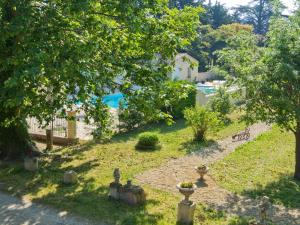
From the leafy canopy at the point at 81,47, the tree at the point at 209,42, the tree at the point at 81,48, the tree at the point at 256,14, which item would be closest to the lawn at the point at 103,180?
the tree at the point at 81,48

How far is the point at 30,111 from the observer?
453 inches

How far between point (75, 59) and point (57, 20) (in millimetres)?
1828

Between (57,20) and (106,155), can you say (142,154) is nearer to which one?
(106,155)

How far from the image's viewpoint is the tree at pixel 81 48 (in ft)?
28.3

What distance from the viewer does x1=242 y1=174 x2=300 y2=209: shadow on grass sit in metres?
11.8

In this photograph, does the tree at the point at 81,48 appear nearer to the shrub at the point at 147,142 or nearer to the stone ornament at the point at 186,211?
the stone ornament at the point at 186,211

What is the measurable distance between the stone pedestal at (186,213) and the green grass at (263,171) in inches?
119

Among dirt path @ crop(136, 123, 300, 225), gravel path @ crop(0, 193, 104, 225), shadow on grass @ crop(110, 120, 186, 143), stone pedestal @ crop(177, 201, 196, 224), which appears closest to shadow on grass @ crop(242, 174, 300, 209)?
dirt path @ crop(136, 123, 300, 225)

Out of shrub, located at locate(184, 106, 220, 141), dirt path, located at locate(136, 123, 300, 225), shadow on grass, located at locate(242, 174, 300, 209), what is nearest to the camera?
dirt path, located at locate(136, 123, 300, 225)

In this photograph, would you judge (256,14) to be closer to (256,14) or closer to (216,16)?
(256,14)

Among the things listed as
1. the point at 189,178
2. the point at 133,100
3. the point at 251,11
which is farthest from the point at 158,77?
the point at 251,11

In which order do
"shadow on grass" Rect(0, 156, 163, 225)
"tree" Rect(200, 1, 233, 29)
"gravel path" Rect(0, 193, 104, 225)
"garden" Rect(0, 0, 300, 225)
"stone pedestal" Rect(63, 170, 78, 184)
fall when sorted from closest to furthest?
"garden" Rect(0, 0, 300, 225), "gravel path" Rect(0, 193, 104, 225), "shadow on grass" Rect(0, 156, 163, 225), "stone pedestal" Rect(63, 170, 78, 184), "tree" Rect(200, 1, 233, 29)

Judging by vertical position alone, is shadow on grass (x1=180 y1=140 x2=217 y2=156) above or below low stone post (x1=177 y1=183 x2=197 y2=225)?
above

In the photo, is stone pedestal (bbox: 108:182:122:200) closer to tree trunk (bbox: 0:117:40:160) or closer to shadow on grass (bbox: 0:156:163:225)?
shadow on grass (bbox: 0:156:163:225)
